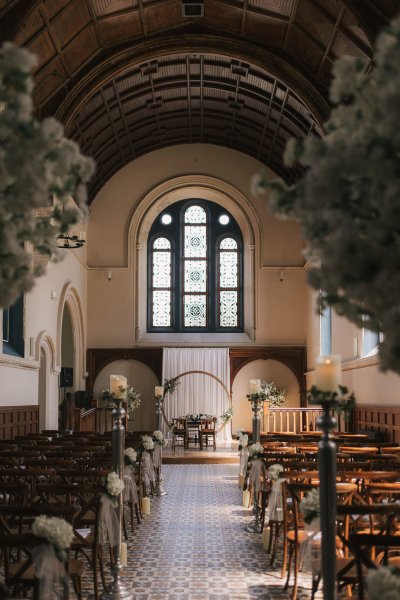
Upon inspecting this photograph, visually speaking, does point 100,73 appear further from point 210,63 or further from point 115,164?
point 115,164

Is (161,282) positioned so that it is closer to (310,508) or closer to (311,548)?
(311,548)

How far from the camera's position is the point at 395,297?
7.72ft

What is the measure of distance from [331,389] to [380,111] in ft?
7.65

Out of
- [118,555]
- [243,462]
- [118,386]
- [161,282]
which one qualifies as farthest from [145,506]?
[161,282]

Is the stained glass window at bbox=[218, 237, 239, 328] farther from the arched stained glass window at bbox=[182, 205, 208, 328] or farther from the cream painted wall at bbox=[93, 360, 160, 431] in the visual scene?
Answer: the cream painted wall at bbox=[93, 360, 160, 431]

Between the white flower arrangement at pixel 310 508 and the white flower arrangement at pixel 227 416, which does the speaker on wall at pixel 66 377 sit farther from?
the white flower arrangement at pixel 310 508

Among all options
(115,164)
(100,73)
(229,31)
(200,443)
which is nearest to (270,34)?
(229,31)

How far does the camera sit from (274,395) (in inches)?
875

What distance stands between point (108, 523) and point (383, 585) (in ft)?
12.1

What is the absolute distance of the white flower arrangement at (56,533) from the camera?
390 centimetres

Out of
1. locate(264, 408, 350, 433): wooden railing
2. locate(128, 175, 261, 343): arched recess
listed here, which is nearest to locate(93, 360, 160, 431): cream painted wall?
locate(128, 175, 261, 343): arched recess

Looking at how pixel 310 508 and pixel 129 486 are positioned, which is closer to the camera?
pixel 310 508

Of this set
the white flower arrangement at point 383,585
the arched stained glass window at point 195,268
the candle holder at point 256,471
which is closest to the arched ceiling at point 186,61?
the arched stained glass window at point 195,268

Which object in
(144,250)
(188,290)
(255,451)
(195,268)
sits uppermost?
(144,250)
